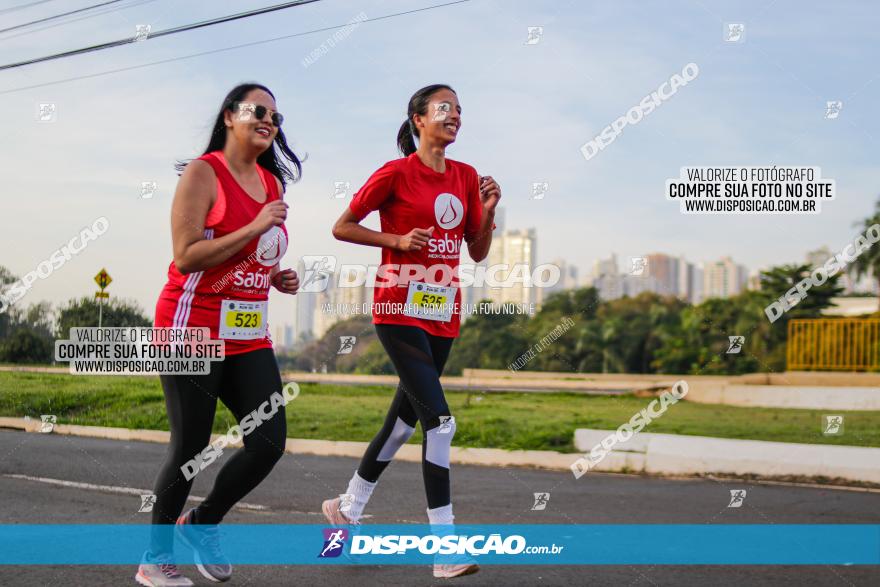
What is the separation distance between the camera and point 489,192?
Result: 501cm

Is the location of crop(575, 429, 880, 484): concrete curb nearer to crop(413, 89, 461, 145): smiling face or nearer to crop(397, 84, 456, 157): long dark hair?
crop(397, 84, 456, 157): long dark hair

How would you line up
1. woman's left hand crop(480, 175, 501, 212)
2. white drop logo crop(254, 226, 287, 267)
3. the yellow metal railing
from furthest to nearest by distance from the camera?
the yellow metal railing
woman's left hand crop(480, 175, 501, 212)
white drop logo crop(254, 226, 287, 267)

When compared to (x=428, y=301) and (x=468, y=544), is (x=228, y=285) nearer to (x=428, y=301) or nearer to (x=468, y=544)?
(x=428, y=301)

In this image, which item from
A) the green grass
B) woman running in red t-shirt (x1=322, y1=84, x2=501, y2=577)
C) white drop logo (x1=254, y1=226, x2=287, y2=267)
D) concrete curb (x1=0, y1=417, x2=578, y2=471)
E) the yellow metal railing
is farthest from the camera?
the yellow metal railing

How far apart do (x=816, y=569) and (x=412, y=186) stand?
288 centimetres

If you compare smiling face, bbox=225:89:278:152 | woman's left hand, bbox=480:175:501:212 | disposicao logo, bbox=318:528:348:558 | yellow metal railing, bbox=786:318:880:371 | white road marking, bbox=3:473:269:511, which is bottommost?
white road marking, bbox=3:473:269:511

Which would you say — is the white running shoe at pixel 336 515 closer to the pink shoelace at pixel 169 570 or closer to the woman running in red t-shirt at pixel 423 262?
the woman running in red t-shirt at pixel 423 262

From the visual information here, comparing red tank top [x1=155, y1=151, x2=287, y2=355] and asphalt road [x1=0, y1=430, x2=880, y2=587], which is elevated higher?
red tank top [x1=155, y1=151, x2=287, y2=355]

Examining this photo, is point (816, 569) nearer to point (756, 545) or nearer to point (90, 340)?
point (756, 545)

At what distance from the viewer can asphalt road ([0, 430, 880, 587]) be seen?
4473 millimetres

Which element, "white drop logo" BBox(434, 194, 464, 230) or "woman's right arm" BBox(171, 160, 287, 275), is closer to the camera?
"woman's right arm" BBox(171, 160, 287, 275)

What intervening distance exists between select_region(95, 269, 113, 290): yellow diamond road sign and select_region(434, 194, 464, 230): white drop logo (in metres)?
3.22

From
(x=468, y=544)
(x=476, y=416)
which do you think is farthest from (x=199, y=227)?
(x=476, y=416)

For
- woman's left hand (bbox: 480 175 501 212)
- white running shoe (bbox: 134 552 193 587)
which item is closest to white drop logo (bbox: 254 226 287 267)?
woman's left hand (bbox: 480 175 501 212)
